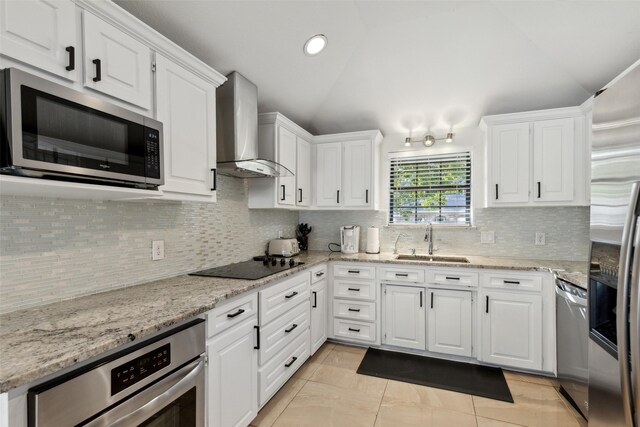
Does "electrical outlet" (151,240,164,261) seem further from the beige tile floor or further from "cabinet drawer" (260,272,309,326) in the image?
the beige tile floor

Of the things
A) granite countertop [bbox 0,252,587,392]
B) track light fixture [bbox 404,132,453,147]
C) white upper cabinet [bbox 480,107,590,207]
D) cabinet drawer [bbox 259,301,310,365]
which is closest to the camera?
granite countertop [bbox 0,252,587,392]

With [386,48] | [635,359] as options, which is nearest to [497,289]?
[635,359]

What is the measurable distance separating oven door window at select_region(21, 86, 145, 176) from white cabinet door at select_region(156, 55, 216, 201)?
28 cm

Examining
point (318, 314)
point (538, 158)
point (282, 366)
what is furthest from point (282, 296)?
point (538, 158)

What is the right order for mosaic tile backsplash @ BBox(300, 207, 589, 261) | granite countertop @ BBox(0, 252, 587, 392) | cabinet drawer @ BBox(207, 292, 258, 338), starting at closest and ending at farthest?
1. granite countertop @ BBox(0, 252, 587, 392)
2. cabinet drawer @ BBox(207, 292, 258, 338)
3. mosaic tile backsplash @ BBox(300, 207, 589, 261)

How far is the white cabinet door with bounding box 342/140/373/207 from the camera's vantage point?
3.36 metres

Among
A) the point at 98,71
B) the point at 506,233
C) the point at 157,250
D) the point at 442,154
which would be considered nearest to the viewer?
the point at 98,71

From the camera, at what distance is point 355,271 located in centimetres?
309

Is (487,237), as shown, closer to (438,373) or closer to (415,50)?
(438,373)

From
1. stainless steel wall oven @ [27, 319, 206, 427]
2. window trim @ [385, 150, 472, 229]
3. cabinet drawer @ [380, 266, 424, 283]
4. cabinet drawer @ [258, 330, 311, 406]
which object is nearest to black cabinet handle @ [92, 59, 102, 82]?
stainless steel wall oven @ [27, 319, 206, 427]

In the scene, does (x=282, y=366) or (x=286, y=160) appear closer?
(x=282, y=366)

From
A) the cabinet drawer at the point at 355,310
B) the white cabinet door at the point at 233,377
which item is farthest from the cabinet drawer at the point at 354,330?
the white cabinet door at the point at 233,377

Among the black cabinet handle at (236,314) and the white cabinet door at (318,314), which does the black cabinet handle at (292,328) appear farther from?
the black cabinet handle at (236,314)

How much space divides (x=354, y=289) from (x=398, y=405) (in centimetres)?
111
